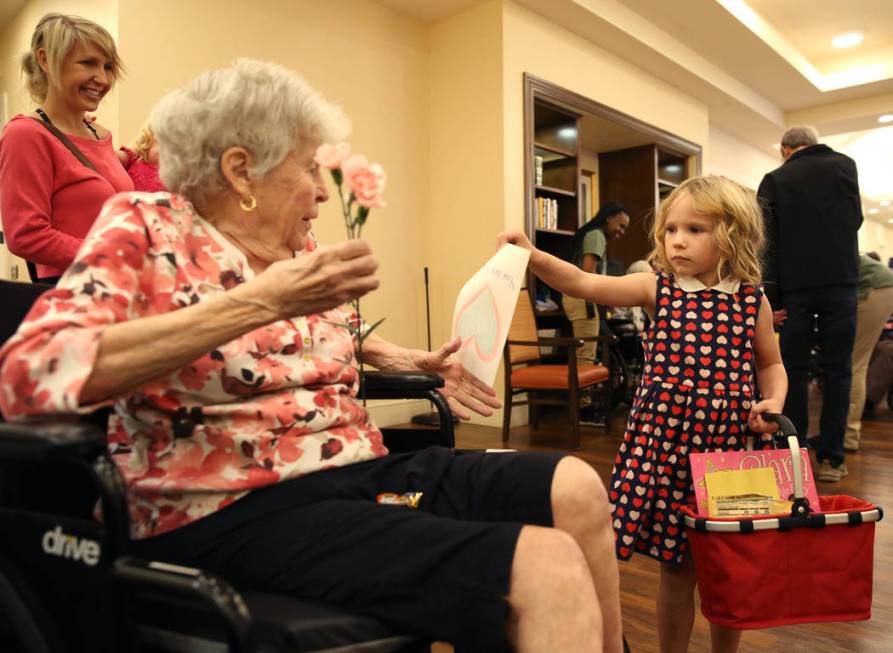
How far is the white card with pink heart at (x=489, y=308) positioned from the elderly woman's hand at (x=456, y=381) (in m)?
0.05

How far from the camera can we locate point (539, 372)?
388 cm

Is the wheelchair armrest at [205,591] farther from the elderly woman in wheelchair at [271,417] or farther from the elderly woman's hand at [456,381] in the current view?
the elderly woman's hand at [456,381]

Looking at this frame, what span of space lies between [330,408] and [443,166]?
3.96 meters

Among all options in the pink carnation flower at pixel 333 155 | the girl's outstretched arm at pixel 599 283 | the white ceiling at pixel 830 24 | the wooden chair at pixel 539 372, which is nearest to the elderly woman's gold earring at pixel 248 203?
the pink carnation flower at pixel 333 155

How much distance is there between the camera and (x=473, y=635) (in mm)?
700

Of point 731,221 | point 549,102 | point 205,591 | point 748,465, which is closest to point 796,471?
point 748,465

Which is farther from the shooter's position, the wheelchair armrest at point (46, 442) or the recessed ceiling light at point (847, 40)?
the recessed ceiling light at point (847, 40)

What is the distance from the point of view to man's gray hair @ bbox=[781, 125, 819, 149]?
3174mm

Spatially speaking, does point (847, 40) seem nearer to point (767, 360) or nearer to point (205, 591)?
point (767, 360)

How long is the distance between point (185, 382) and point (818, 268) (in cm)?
307

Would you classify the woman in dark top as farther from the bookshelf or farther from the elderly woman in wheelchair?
the elderly woman in wheelchair

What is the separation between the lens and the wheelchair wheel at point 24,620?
0.71m

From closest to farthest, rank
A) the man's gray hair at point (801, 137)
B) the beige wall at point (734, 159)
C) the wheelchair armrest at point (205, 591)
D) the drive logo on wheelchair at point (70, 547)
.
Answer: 1. the wheelchair armrest at point (205, 591)
2. the drive logo on wheelchair at point (70, 547)
3. the man's gray hair at point (801, 137)
4. the beige wall at point (734, 159)

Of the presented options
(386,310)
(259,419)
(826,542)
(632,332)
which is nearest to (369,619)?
(259,419)
